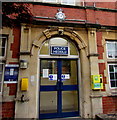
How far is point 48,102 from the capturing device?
14.0 feet

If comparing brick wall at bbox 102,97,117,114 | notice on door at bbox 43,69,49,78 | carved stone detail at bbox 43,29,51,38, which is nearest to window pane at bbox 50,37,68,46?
carved stone detail at bbox 43,29,51,38

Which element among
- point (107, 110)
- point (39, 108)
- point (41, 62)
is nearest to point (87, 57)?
point (41, 62)

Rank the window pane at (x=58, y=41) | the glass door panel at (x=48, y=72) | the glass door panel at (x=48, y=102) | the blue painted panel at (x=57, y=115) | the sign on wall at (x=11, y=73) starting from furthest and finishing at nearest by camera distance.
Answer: the window pane at (x=58, y=41) → the glass door panel at (x=48, y=72) → the glass door panel at (x=48, y=102) → the blue painted panel at (x=57, y=115) → the sign on wall at (x=11, y=73)

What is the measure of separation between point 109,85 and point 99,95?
2.42 feet

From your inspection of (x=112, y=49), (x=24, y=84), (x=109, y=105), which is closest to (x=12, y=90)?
(x=24, y=84)

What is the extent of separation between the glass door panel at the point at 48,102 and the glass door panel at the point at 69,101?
364mm

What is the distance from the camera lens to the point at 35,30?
14.3 feet

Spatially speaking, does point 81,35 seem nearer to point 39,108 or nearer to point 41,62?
point 41,62

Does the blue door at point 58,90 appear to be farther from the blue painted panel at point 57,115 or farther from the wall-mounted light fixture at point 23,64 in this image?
the wall-mounted light fixture at point 23,64

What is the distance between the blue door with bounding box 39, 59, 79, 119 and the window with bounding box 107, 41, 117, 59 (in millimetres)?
1789

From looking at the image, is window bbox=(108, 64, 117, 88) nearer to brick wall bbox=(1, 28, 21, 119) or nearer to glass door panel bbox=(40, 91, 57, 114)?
glass door panel bbox=(40, 91, 57, 114)

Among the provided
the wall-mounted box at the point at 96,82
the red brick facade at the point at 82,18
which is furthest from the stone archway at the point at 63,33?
the wall-mounted box at the point at 96,82

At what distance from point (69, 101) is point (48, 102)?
856 mm

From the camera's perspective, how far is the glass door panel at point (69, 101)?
432 cm
